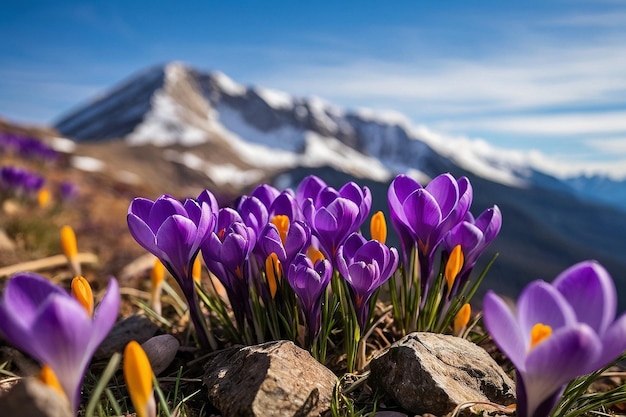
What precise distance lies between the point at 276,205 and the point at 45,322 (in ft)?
4.09

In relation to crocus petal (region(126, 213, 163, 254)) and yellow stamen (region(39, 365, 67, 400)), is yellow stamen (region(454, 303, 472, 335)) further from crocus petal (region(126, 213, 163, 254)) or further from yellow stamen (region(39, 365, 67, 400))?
yellow stamen (region(39, 365, 67, 400))

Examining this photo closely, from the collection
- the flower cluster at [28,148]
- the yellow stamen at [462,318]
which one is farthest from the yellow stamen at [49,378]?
the flower cluster at [28,148]

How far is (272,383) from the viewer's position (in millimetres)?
1818

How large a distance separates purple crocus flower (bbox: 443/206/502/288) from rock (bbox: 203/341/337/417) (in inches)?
28.6

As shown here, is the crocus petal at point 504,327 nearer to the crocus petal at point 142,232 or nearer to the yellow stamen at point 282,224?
the yellow stamen at point 282,224

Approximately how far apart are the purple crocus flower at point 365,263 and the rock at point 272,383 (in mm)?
330

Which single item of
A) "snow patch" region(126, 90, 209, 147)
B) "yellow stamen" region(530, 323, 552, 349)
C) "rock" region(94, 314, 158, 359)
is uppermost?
"snow patch" region(126, 90, 209, 147)

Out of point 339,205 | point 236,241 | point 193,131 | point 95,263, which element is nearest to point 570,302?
point 339,205

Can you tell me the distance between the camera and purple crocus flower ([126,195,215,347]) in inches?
75.7

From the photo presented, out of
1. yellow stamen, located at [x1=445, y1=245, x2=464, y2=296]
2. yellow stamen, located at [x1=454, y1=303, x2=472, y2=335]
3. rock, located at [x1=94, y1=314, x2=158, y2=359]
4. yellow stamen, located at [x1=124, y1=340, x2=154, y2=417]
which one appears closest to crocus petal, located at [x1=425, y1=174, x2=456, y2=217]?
yellow stamen, located at [x1=445, y1=245, x2=464, y2=296]

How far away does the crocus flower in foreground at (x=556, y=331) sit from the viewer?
1334 millimetres

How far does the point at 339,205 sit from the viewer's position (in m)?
2.11

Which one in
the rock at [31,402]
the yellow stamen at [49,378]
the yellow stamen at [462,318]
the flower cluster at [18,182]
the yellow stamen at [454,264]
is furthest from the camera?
the flower cluster at [18,182]

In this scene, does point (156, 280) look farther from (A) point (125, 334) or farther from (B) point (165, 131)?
(B) point (165, 131)
